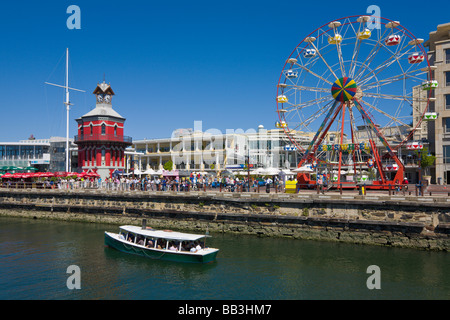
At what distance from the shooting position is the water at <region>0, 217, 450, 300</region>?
17.6m

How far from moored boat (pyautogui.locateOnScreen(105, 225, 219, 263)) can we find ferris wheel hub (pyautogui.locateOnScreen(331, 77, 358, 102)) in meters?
21.3

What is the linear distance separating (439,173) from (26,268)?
4766 centimetres

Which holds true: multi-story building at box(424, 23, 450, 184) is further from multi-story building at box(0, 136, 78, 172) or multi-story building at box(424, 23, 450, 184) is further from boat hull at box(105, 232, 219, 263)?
multi-story building at box(0, 136, 78, 172)

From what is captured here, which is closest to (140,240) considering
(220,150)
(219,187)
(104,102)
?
(219,187)

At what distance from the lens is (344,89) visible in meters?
36.2

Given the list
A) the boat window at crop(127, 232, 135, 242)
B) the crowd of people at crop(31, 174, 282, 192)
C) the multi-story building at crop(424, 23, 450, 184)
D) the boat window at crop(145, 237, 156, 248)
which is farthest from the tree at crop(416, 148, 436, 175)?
the boat window at crop(127, 232, 135, 242)

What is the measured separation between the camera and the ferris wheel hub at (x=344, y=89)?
3591 centimetres

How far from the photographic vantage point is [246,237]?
29.5 m

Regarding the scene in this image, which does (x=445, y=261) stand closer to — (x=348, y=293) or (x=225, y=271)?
(x=348, y=293)

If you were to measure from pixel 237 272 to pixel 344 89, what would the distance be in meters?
23.1

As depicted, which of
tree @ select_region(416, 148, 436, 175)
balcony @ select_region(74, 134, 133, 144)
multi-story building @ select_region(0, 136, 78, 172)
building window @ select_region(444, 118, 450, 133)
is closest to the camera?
building window @ select_region(444, 118, 450, 133)

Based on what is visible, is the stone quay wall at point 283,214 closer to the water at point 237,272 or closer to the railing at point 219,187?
the water at point 237,272

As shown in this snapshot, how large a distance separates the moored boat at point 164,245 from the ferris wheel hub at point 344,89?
21276 millimetres

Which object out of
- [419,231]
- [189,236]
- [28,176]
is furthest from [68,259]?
[28,176]
